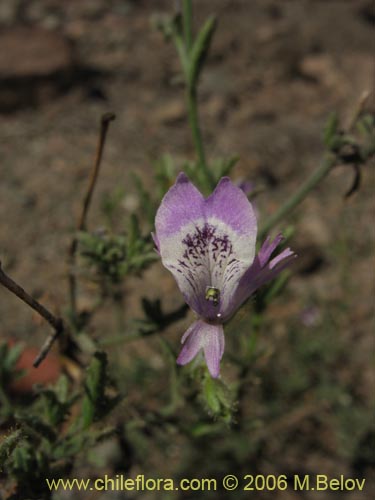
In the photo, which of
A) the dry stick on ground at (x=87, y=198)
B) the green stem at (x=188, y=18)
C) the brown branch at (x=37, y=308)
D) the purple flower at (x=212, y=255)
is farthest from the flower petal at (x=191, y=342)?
the green stem at (x=188, y=18)

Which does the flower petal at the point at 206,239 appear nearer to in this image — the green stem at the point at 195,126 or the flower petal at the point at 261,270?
the flower petal at the point at 261,270

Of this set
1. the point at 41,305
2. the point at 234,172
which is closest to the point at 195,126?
the point at 41,305

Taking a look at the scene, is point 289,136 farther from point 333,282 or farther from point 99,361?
point 99,361

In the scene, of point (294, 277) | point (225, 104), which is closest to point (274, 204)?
point (294, 277)

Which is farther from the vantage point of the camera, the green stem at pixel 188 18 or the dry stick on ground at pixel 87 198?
the green stem at pixel 188 18

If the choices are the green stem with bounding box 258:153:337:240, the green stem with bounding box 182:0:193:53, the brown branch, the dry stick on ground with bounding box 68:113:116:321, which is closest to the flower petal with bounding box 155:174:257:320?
the brown branch

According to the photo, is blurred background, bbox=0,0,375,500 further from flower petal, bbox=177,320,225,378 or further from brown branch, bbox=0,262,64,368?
flower petal, bbox=177,320,225,378

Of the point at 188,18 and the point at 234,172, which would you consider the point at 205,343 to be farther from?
the point at 234,172
